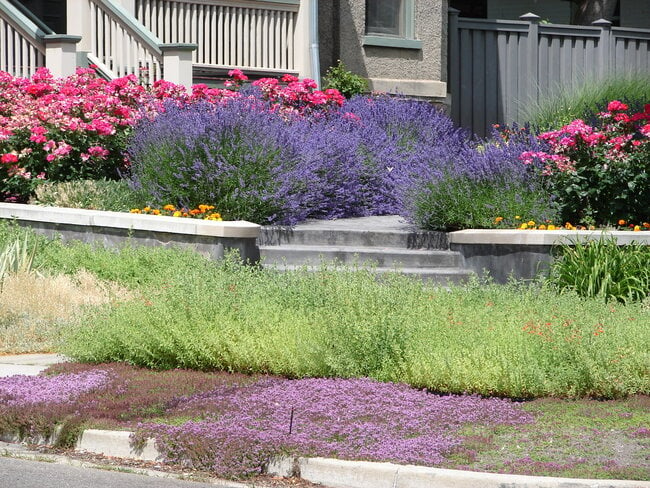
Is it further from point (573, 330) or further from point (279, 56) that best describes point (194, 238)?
point (279, 56)

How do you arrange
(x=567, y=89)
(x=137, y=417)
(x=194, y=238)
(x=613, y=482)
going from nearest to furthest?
(x=613, y=482)
(x=137, y=417)
(x=194, y=238)
(x=567, y=89)

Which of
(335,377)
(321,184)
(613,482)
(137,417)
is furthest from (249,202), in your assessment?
(613,482)

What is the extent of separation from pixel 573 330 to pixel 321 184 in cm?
580

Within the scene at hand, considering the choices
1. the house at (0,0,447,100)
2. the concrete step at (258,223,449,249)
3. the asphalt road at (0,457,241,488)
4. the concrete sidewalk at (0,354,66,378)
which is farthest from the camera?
the house at (0,0,447,100)

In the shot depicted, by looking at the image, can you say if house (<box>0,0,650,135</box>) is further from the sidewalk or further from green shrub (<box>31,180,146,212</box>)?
the sidewalk

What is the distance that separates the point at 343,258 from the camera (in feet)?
40.7

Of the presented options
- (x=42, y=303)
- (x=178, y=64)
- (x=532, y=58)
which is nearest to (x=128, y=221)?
(x=42, y=303)

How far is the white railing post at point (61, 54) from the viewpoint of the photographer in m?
15.5

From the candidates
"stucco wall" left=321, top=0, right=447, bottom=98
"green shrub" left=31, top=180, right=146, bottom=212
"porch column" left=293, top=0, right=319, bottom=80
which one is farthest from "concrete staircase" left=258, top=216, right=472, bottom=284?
"stucco wall" left=321, top=0, right=447, bottom=98

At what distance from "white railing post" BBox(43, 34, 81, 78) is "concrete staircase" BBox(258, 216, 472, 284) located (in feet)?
14.8

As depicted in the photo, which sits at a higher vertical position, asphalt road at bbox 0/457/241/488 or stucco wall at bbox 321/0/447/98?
stucco wall at bbox 321/0/447/98

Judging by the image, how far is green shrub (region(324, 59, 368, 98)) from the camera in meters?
18.1

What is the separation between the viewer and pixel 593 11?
23297mm

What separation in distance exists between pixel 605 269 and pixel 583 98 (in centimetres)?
635
